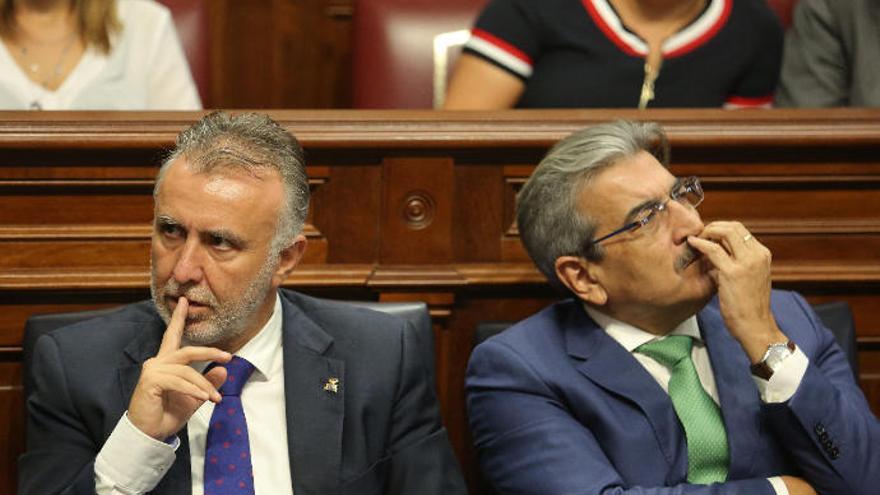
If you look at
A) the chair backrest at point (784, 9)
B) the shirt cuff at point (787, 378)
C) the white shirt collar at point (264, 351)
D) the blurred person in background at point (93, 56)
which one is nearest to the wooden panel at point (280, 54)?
the blurred person in background at point (93, 56)

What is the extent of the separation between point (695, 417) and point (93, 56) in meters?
0.90

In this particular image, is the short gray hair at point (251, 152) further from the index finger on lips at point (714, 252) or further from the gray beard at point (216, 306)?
the index finger on lips at point (714, 252)

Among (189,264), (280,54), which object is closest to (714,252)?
(189,264)

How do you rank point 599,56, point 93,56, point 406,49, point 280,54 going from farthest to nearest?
1. point 280,54
2. point 406,49
3. point 93,56
4. point 599,56

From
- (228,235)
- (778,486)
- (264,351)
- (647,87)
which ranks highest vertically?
(647,87)

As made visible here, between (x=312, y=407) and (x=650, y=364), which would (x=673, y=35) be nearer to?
(x=650, y=364)

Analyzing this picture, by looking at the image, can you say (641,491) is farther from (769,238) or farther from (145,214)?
(145,214)

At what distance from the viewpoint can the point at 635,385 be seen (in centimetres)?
125

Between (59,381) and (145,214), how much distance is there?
26 centimetres

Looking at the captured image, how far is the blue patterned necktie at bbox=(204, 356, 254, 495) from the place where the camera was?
116 cm

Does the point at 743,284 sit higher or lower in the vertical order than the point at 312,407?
higher

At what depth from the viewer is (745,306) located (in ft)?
4.04

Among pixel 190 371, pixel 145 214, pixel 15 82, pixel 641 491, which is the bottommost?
pixel 641 491

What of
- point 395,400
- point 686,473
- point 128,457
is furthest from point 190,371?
point 686,473
